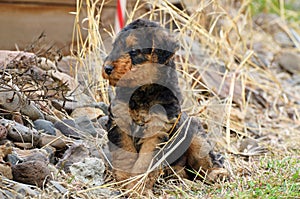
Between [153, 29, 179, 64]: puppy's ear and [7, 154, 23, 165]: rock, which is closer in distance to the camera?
[153, 29, 179, 64]: puppy's ear

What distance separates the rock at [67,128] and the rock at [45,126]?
3.9 inches

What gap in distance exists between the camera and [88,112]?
17.5ft

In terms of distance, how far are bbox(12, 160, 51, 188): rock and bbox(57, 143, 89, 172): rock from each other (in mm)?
437

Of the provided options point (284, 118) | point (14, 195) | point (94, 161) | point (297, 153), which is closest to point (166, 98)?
point (94, 161)

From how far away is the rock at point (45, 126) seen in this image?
4.74 meters

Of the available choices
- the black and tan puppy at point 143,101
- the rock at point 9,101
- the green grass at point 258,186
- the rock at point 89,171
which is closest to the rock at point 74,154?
the rock at point 89,171

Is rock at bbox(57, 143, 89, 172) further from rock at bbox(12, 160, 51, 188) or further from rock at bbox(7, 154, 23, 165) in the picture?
rock at bbox(12, 160, 51, 188)

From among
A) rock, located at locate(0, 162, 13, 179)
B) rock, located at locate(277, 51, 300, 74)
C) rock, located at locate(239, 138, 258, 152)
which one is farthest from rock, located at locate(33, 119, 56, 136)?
rock, located at locate(277, 51, 300, 74)

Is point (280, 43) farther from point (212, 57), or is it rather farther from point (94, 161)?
point (94, 161)

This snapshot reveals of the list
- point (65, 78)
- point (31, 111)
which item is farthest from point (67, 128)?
point (65, 78)

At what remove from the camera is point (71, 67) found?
5.76 meters

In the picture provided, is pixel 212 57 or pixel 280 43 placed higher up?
pixel 212 57

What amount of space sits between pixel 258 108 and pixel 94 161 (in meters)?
3.64

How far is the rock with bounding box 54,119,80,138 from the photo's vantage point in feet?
15.9
